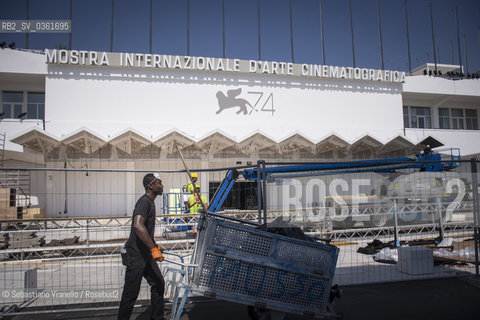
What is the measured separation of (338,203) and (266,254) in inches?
383

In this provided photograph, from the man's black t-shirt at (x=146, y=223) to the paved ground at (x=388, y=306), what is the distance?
4.40 feet

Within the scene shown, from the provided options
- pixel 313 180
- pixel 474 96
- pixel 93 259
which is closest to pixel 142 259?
pixel 93 259

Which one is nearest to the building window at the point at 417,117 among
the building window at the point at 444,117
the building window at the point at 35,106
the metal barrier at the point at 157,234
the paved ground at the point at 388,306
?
the building window at the point at 444,117

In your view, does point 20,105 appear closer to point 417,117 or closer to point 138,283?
point 138,283

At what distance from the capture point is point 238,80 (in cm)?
2130

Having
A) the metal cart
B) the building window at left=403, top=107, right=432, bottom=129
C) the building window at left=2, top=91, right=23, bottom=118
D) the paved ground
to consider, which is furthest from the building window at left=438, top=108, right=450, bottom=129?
the building window at left=2, top=91, right=23, bottom=118

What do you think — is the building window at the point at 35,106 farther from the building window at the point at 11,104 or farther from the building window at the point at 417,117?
the building window at the point at 417,117

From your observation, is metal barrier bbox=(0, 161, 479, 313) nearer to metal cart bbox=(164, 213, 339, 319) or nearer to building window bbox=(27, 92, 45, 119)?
metal cart bbox=(164, 213, 339, 319)

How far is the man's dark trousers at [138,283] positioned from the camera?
148 inches

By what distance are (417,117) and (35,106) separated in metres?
29.3

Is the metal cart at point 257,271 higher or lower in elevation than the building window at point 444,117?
lower

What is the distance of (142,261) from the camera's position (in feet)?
12.7

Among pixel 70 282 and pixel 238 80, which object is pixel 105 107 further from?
pixel 70 282

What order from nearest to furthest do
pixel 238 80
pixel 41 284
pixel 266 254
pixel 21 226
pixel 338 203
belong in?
pixel 266 254
pixel 41 284
pixel 21 226
pixel 338 203
pixel 238 80
